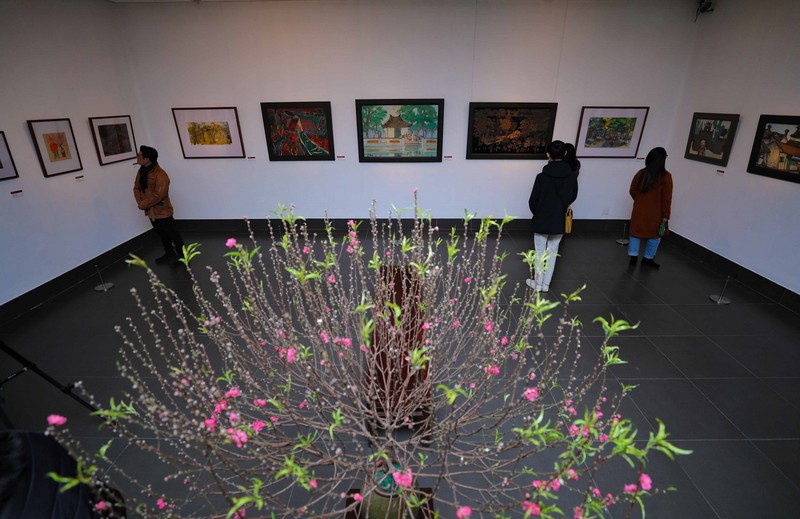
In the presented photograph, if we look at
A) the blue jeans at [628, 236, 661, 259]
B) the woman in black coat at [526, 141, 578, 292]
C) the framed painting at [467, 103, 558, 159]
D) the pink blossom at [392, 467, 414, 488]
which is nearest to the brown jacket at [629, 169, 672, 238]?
the blue jeans at [628, 236, 661, 259]

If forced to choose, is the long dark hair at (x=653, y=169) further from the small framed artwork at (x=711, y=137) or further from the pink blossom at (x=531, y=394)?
the pink blossom at (x=531, y=394)

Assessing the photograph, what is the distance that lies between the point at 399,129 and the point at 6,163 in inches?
196

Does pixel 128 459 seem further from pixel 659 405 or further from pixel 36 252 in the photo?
pixel 659 405

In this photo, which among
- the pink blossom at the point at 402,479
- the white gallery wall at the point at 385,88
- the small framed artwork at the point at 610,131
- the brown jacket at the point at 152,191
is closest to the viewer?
the pink blossom at the point at 402,479

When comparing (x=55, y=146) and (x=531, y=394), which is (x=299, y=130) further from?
(x=531, y=394)

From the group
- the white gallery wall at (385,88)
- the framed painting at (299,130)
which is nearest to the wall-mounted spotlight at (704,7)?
the white gallery wall at (385,88)

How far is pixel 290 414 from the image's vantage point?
4.03ft

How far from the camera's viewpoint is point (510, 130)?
251 inches

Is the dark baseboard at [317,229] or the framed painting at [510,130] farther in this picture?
the framed painting at [510,130]

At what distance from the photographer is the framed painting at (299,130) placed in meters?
6.29

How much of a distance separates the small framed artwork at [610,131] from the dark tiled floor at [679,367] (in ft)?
6.51

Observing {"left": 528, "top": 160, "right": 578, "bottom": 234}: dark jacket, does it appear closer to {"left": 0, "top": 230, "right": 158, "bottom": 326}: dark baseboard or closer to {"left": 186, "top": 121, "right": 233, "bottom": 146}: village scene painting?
{"left": 186, "top": 121, "right": 233, "bottom": 146}: village scene painting

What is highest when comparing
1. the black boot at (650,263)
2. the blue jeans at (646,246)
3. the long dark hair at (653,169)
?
the long dark hair at (653,169)

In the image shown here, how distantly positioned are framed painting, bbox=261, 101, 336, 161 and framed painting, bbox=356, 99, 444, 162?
21.7 inches
